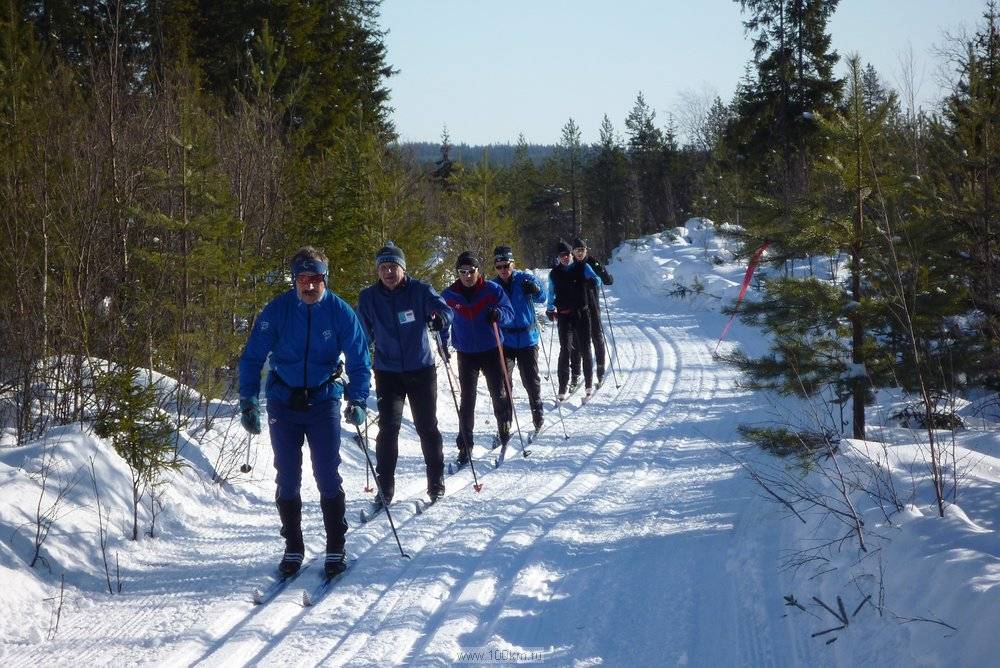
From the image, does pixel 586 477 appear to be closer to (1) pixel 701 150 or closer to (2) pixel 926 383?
(2) pixel 926 383

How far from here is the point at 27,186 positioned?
695 cm

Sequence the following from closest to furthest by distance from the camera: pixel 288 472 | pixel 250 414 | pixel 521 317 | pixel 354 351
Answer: pixel 250 414 → pixel 288 472 → pixel 354 351 → pixel 521 317

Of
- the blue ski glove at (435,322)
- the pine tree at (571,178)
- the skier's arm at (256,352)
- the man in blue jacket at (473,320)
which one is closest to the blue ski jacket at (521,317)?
the man in blue jacket at (473,320)

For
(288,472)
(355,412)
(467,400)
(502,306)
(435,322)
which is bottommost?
(288,472)

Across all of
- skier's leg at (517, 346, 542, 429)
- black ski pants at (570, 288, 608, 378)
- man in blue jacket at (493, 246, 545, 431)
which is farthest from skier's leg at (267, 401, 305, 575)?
black ski pants at (570, 288, 608, 378)

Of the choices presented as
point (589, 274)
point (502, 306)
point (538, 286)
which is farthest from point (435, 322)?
point (589, 274)

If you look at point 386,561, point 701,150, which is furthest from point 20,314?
point 701,150

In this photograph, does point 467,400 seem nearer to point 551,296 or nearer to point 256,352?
point 256,352

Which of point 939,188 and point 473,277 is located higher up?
point 939,188

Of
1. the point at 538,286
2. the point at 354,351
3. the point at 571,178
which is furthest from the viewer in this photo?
the point at 571,178

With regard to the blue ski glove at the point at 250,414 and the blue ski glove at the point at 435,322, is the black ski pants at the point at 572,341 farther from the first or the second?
the blue ski glove at the point at 250,414

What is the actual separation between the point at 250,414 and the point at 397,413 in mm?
1911

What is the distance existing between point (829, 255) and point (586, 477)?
3.14m

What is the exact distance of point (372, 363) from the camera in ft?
23.0
